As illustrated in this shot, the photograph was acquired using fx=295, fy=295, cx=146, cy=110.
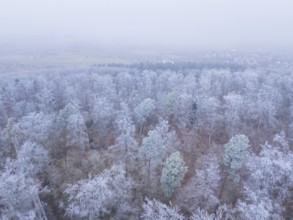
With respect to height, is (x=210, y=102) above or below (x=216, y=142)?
above

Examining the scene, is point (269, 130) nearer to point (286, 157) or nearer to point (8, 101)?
point (286, 157)

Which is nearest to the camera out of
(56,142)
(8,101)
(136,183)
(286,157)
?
(286,157)

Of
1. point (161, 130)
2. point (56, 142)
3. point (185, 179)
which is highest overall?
point (161, 130)

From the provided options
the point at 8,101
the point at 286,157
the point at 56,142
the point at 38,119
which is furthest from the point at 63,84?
the point at 286,157

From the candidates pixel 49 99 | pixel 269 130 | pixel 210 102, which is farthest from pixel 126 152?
pixel 269 130

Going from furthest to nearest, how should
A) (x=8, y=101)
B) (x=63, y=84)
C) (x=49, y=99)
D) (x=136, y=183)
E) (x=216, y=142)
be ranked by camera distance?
(x=63, y=84)
(x=8, y=101)
(x=49, y=99)
(x=216, y=142)
(x=136, y=183)

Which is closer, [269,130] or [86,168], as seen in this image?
[86,168]
